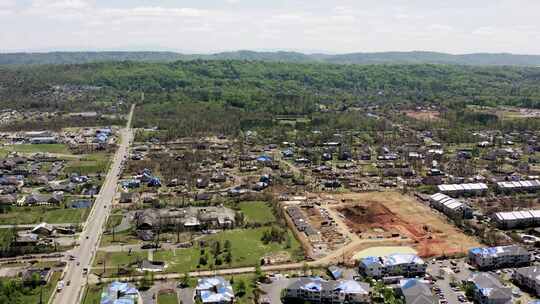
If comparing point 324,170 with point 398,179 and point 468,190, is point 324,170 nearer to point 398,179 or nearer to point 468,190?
point 398,179

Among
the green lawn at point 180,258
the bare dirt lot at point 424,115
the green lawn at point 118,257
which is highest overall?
the bare dirt lot at point 424,115

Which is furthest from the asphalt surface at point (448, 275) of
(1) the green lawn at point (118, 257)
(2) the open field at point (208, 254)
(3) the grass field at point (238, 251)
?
→ (1) the green lawn at point (118, 257)

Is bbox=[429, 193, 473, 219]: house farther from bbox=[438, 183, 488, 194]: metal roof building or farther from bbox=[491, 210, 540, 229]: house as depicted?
bbox=[438, 183, 488, 194]: metal roof building

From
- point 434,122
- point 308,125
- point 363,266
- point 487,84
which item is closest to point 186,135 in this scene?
point 308,125

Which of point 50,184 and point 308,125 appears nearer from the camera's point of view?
point 50,184

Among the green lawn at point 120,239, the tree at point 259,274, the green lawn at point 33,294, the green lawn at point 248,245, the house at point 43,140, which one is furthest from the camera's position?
the house at point 43,140

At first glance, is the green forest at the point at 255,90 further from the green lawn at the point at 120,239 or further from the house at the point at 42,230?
the green lawn at the point at 120,239

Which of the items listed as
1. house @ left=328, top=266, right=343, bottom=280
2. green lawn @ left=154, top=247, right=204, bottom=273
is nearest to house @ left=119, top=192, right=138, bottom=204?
green lawn @ left=154, top=247, right=204, bottom=273
